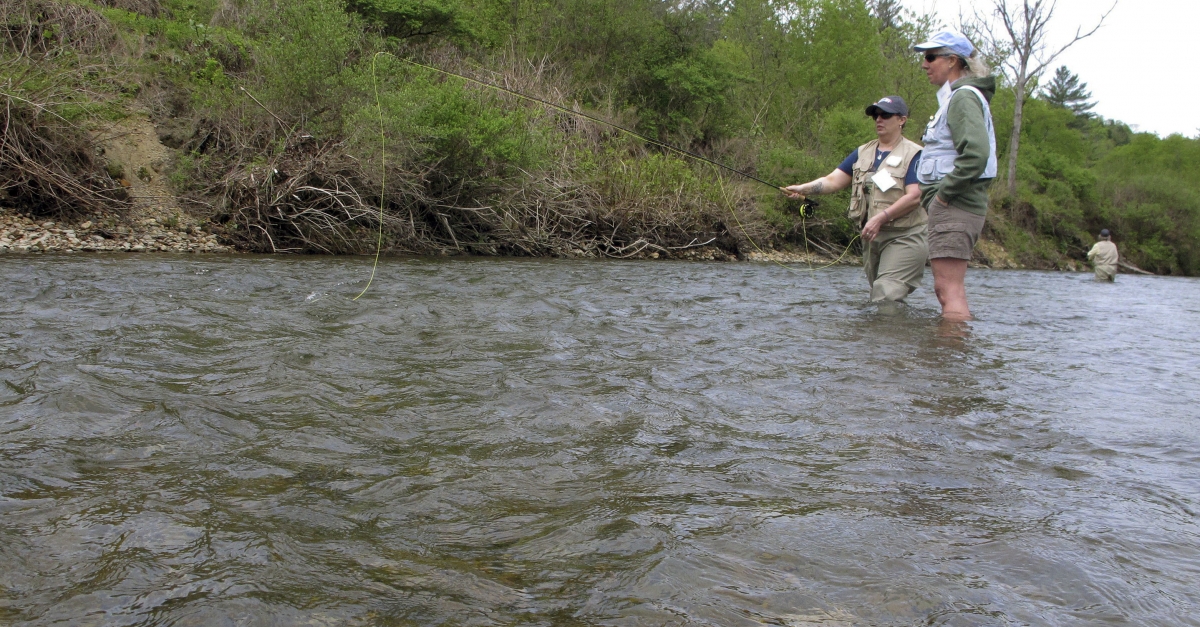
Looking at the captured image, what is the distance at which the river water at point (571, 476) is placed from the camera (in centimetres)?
193

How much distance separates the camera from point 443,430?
3168 mm

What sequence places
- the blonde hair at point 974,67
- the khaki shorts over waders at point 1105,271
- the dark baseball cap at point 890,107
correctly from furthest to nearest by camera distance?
the khaki shorts over waders at point 1105,271 → the dark baseball cap at point 890,107 → the blonde hair at point 974,67

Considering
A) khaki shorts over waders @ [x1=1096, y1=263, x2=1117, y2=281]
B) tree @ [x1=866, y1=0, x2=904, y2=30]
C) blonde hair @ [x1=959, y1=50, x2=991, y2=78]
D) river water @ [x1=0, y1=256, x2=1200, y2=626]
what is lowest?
river water @ [x1=0, y1=256, x2=1200, y2=626]

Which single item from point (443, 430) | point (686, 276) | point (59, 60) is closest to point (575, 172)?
point (686, 276)

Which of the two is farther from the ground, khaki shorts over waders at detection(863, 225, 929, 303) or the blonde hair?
the blonde hair

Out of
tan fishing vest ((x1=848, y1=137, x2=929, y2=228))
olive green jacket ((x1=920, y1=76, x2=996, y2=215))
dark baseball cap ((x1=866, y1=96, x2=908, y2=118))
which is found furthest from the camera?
tan fishing vest ((x1=848, y1=137, x2=929, y2=228))

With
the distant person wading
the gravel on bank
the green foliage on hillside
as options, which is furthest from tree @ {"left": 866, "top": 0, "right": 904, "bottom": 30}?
the gravel on bank

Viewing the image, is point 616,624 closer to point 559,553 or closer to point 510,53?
point 559,553

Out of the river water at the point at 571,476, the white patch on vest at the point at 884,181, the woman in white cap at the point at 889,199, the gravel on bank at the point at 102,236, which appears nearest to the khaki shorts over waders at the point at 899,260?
the woman in white cap at the point at 889,199

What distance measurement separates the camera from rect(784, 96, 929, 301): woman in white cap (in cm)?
632

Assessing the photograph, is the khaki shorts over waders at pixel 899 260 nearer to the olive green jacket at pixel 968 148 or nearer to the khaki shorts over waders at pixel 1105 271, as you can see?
the olive green jacket at pixel 968 148

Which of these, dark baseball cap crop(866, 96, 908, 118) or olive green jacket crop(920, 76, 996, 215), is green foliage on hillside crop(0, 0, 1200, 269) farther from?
olive green jacket crop(920, 76, 996, 215)

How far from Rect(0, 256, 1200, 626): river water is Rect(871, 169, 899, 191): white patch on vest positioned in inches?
56.2

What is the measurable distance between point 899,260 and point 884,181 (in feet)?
2.11
